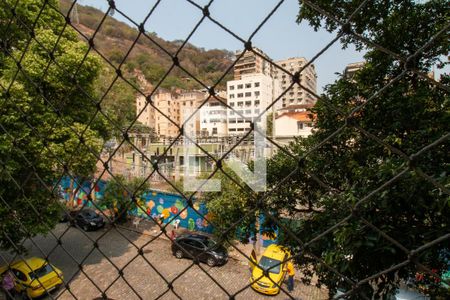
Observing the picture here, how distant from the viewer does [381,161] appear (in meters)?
2.09

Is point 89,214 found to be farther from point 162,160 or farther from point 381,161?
point 381,161

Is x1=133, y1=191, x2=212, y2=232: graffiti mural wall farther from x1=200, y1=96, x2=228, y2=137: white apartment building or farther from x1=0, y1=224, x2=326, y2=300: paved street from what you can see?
x1=200, y1=96, x2=228, y2=137: white apartment building

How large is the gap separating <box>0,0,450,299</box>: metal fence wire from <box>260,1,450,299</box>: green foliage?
15 mm

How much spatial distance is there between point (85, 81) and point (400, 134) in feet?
13.8

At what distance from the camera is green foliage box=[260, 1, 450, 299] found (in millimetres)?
1561

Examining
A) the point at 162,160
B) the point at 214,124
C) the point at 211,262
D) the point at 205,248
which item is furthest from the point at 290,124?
the point at 162,160

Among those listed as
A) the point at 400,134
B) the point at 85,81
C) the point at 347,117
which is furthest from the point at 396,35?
the point at 85,81

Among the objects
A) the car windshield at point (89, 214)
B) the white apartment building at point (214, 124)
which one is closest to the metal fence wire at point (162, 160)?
the car windshield at point (89, 214)

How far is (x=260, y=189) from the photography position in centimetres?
333

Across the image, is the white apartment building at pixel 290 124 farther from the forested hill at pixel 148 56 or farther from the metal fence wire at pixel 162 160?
the forested hill at pixel 148 56

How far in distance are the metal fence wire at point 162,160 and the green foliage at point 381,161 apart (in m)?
0.01

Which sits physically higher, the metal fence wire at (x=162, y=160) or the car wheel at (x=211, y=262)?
the metal fence wire at (x=162, y=160)

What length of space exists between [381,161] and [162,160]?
3145 mm

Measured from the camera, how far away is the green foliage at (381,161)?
1.56m
